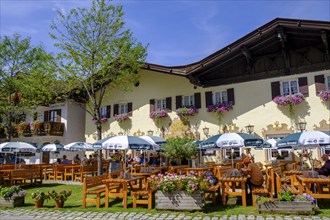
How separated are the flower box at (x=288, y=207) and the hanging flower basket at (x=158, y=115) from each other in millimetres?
12825

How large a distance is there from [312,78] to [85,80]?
11419 mm

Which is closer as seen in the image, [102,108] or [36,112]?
[102,108]

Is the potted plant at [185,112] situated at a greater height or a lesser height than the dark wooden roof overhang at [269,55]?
lesser

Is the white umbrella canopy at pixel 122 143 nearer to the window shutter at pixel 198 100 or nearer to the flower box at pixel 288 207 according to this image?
the flower box at pixel 288 207

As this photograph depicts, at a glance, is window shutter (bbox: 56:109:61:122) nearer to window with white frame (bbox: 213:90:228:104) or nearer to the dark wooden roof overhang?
the dark wooden roof overhang

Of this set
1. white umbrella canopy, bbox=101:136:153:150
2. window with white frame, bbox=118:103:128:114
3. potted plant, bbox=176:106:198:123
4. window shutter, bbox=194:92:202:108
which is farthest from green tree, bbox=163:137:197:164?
window with white frame, bbox=118:103:128:114

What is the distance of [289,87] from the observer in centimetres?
1623

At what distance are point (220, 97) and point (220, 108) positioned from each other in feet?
3.19

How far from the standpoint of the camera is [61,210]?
325 inches

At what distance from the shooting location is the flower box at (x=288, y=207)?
698 centimetres

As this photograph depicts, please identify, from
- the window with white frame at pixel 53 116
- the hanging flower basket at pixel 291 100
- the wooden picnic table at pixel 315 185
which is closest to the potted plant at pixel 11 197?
the wooden picnic table at pixel 315 185

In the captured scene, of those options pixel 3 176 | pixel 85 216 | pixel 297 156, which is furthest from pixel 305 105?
pixel 3 176

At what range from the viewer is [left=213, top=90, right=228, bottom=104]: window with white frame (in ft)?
59.8

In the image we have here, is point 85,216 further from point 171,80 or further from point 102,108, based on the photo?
point 102,108
